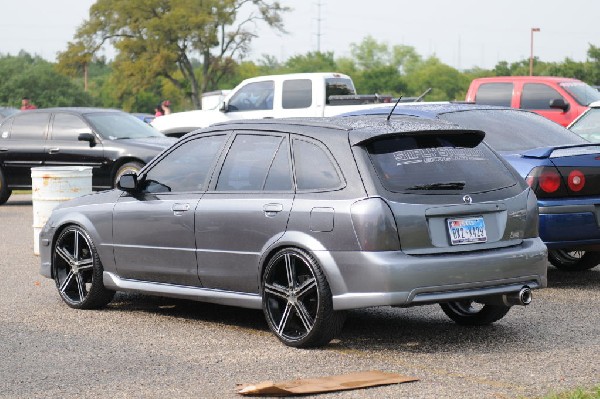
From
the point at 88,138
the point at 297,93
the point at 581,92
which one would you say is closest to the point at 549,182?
the point at 88,138

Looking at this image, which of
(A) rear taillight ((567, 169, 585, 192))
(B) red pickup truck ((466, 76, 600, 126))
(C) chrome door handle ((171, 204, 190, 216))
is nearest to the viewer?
(C) chrome door handle ((171, 204, 190, 216))

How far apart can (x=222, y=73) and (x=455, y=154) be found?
69.4m

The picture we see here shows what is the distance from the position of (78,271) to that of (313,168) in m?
2.63

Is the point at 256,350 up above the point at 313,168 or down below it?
below

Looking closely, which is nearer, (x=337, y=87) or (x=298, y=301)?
(x=298, y=301)

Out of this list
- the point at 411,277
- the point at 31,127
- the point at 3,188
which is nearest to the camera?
the point at 411,277

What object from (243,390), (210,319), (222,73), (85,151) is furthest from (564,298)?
(222,73)

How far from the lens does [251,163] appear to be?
8.50 metres

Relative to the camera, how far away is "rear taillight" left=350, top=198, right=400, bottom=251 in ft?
24.4

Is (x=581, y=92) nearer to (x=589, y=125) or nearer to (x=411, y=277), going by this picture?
(x=589, y=125)

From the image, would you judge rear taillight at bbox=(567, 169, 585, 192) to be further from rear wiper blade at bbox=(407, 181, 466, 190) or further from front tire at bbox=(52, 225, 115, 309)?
front tire at bbox=(52, 225, 115, 309)

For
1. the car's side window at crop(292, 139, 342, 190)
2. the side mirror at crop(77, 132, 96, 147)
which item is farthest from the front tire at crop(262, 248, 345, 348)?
the side mirror at crop(77, 132, 96, 147)

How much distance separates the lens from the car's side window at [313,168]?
7.85 meters

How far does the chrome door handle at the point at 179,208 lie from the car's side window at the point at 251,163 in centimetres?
29
